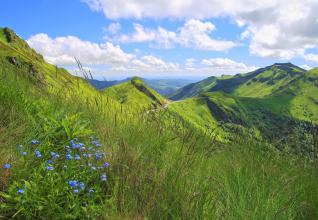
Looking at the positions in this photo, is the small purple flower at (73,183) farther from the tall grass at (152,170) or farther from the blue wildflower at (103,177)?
the blue wildflower at (103,177)

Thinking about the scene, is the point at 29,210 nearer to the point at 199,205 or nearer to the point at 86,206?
the point at 86,206

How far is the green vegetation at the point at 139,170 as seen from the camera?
12.1 ft

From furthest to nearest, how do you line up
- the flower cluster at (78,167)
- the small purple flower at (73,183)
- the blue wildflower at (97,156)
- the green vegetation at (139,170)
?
the blue wildflower at (97,156) < the flower cluster at (78,167) < the green vegetation at (139,170) < the small purple flower at (73,183)

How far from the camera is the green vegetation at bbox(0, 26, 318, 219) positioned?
12.1 feet

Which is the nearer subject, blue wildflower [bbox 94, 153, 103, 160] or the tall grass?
the tall grass

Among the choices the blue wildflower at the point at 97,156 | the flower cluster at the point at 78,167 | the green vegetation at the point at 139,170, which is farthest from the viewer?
the blue wildflower at the point at 97,156

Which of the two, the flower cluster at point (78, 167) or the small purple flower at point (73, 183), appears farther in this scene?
the flower cluster at point (78, 167)

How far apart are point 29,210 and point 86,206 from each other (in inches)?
22.0

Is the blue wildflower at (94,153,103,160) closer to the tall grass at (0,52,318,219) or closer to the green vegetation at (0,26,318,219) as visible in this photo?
the green vegetation at (0,26,318,219)

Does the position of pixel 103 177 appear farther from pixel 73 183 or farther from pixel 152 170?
pixel 152 170

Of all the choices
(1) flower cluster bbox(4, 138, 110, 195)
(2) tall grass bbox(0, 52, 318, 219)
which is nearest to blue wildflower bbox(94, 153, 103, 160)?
(1) flower cluster bbox(4, 138, 110, 195)

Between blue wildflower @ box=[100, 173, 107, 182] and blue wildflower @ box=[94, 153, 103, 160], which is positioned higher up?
blue wildflower @ box=[94, 153, 103, 160]

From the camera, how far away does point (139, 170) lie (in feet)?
14.4

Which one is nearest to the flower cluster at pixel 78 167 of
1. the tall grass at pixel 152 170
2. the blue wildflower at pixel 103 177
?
the blue wildflower at pixel 103 177
